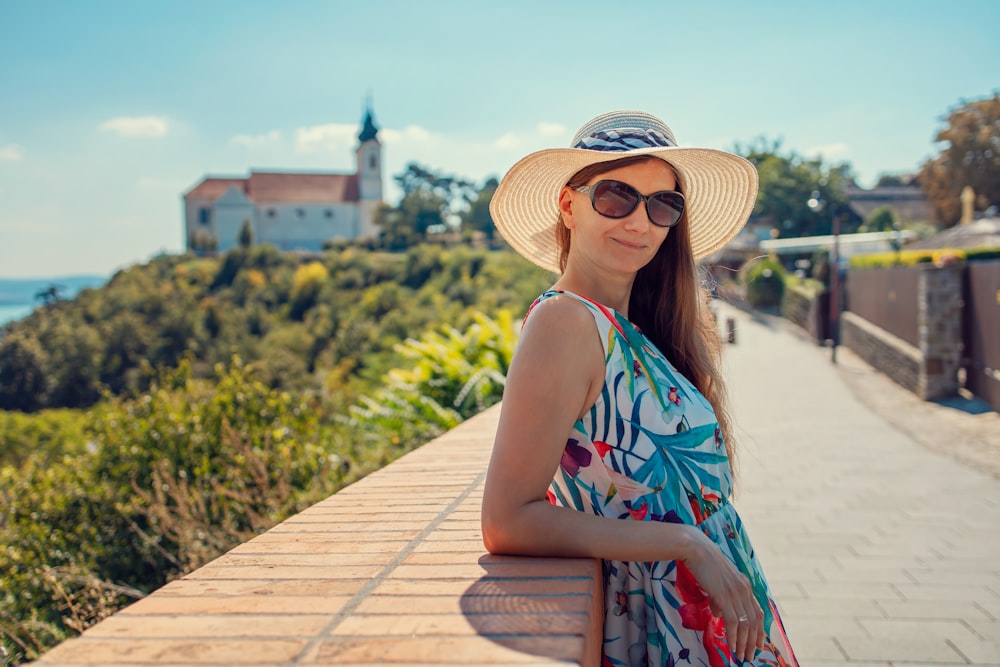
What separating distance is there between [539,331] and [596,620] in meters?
0.52

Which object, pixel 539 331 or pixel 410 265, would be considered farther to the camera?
pixel 410 265

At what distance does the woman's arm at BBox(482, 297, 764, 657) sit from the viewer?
1.52 metres

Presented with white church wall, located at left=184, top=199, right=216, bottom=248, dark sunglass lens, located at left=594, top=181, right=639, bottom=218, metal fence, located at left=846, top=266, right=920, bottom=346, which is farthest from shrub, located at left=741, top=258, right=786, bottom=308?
white church wall, located at left=184, top=199, right=216, bottom=248

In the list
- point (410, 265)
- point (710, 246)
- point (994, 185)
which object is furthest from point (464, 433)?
point (410, 265)

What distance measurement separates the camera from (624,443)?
1.66 meters

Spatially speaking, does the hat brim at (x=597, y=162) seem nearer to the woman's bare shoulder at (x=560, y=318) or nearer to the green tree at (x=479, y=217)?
the woman's bare shoulder at (x=560, y=318)

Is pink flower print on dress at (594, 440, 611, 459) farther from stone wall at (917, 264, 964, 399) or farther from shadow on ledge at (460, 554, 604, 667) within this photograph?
stone wall at (917, 264, 964, 399)

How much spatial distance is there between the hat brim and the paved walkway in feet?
3.97

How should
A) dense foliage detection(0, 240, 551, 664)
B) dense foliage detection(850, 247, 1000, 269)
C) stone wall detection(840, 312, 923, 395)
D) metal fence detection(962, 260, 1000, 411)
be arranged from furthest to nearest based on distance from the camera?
stone wall detection(840, 312, 923, 395)
dense foliage detection(850, 247, 1000, 269)
metal fence detection(962, 260, 1000, 411)
dense foliage detection(0, 240, 551, 664)

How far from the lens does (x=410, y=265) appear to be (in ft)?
219

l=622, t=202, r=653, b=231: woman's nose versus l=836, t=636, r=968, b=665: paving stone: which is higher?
l=622, t=202, r=653, b=231: woman's nose

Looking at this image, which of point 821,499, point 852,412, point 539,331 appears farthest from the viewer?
point 852,412

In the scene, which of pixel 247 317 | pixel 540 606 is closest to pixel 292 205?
pixel 247 317

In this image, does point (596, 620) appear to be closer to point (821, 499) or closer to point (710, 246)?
point (710, 246)
